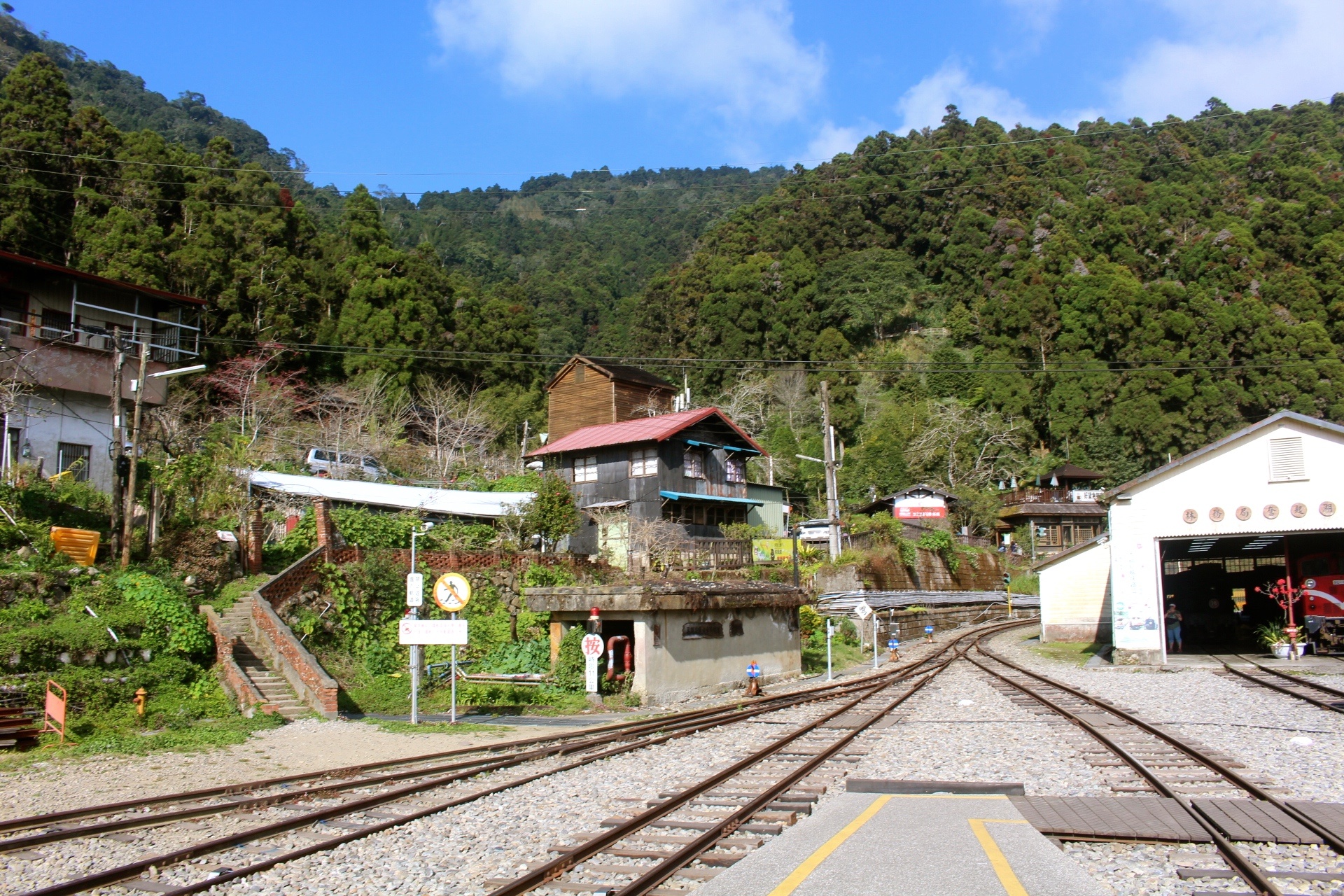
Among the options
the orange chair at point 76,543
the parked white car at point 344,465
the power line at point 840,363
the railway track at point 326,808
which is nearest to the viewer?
the railway track at point 326,808

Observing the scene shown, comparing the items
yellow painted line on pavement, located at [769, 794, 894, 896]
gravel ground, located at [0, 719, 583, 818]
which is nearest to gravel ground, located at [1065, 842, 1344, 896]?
yellow painted line on pavement, located at [769, 794, 894, 896]

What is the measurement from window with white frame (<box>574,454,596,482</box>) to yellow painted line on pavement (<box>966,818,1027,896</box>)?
103ft

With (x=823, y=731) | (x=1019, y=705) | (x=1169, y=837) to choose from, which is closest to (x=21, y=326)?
(x=823, y=731)

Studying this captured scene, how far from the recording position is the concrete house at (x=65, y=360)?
21.6 metres

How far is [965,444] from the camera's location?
2105 inches

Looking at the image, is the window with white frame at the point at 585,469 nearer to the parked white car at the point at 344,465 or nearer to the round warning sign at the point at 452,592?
the parked white car at the point at 344,465

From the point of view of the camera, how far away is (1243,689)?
1695cm

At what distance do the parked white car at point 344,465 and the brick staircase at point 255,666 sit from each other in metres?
14.4

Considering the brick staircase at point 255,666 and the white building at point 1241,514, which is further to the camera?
the white building at point 1241,514

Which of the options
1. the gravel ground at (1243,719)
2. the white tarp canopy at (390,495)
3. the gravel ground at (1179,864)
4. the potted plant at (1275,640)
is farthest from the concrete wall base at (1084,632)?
the gravel ground at (1179,864)

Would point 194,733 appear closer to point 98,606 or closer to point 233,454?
point 98,606

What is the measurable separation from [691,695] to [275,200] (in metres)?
39.6

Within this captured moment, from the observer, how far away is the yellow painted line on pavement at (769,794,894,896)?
5168 millimetres

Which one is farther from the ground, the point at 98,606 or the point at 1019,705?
the point at 98,606
